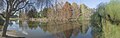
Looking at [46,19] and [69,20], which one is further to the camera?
[69,20]

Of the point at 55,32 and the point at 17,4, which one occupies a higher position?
the point at 17,4

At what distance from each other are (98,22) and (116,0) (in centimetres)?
182

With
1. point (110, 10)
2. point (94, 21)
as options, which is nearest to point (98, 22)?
point (94, 21)

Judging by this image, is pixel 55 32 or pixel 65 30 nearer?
pixel 55 32

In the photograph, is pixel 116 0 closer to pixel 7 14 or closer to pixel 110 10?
pixel 110 10

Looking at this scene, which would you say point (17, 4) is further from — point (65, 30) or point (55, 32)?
point (65, 30)

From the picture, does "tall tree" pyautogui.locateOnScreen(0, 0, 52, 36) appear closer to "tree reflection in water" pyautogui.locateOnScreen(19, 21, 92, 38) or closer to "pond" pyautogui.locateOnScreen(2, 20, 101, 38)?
"pond" pyautogui.locateOnScreen(2, 20, 101, 38)

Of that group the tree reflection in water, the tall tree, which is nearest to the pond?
the tree reflection in water

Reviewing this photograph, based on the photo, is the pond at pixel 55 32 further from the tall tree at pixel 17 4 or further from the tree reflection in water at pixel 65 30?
the tall tree at pixel 17 4

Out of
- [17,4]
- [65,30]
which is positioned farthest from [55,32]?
[17,4]

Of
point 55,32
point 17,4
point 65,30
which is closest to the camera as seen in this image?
point 17,4

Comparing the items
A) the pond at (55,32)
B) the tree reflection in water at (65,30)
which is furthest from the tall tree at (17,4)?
the tree reflection in water at (65,30)

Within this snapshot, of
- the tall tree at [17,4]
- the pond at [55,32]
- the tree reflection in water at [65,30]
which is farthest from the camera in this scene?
the tree reflection in water at [65,30]

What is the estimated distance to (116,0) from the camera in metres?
13.5
